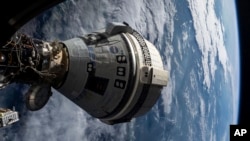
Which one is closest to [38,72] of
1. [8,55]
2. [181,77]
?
[8,55]

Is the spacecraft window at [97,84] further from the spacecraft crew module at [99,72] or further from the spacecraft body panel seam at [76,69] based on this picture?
the spacecraft body panel seam at [76,69]

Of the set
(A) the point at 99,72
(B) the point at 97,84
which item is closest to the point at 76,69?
(A) the point at 99,72

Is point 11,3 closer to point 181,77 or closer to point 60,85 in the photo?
point 60,85

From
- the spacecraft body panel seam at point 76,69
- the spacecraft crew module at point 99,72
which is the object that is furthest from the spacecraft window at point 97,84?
the spacecraft body panel seam at point 76,69

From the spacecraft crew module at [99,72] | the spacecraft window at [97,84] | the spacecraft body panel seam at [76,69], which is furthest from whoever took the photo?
the spacecraft window at [97,84]

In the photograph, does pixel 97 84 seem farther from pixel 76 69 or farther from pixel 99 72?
pixel 76 69

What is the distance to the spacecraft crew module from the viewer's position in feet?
37.7

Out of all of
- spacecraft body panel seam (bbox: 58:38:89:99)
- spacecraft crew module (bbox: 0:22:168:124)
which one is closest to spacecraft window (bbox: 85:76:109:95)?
spacecraft crew module (bbox: 0:22:168:124)

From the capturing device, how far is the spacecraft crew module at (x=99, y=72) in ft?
37.7

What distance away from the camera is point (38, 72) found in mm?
11172

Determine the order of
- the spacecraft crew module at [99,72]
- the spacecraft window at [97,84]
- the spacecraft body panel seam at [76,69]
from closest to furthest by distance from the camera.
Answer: the spacecraft crew module at [99,72] → the spacecraft body panel seam at [76,69] → the spacecraft window at [97,84]

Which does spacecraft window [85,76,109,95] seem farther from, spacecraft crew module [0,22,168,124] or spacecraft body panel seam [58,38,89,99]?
spacecraft body panel seam [58,38,89,99]

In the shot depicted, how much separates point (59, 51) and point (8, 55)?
7.25 feet

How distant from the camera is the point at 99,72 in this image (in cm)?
1217
